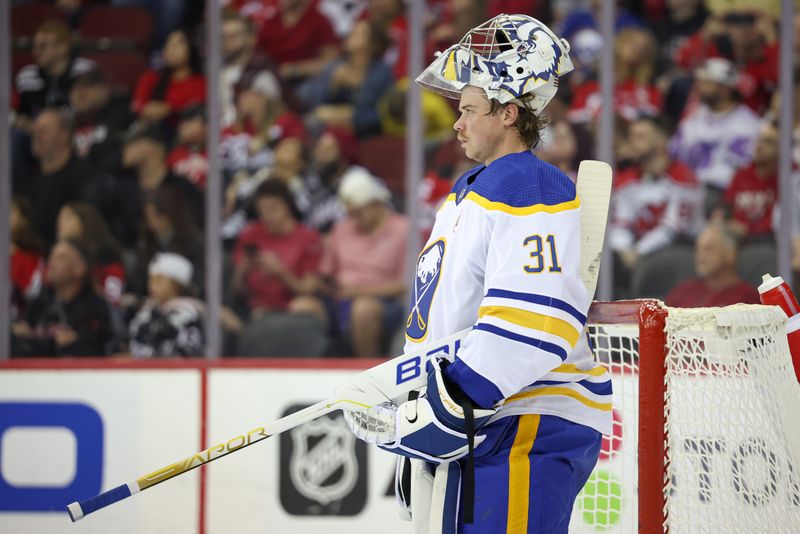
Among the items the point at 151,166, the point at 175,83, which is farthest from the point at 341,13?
the point at 151,166

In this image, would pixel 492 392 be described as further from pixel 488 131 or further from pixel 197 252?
pixel 197 252

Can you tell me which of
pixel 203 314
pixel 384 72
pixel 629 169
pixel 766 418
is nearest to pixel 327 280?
pixel 203 314

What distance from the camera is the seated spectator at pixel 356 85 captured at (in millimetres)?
4449

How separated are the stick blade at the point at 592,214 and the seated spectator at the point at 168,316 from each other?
2.66 metres

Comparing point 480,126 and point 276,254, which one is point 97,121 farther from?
point 480,126

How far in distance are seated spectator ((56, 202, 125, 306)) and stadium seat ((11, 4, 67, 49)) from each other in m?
0.68

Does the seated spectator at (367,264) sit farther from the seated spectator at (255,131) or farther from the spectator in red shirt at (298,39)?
the spectator in red shirt at (298,39)

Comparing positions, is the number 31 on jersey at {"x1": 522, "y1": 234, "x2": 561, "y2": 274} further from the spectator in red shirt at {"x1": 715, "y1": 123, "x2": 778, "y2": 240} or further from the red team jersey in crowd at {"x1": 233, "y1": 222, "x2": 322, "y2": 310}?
the red team jersey in crowd at {"x1": 233, "y1": 222, "x2": 322, "y2": 310}

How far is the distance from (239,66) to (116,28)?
1.81ft

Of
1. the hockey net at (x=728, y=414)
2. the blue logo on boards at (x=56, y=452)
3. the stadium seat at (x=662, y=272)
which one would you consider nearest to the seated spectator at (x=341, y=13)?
the stadium seat at (x=662, y=272)

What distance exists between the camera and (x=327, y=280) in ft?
14.4

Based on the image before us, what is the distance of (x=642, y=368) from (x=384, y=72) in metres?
2.84

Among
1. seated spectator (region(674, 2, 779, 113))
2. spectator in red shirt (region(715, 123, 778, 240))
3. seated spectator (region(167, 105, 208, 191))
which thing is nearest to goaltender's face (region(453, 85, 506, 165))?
spectator in red shirt (region(715, 123, 778, 240))

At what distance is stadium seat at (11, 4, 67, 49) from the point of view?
4332 millimetres
